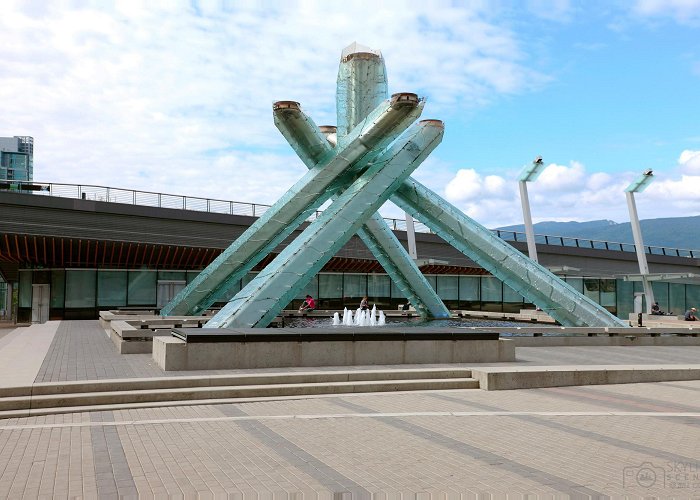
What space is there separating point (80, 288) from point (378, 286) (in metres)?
17.2

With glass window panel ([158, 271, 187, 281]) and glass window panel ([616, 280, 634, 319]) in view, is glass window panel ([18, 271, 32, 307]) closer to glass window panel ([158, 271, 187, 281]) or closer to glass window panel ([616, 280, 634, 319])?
glass window panel ([158, 271, 187, 281])

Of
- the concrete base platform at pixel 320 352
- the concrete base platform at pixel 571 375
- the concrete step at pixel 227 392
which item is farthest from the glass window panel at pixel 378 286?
the concrete step at pixel 227 392

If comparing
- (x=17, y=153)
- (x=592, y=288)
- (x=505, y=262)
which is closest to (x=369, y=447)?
(x=505, y=262)

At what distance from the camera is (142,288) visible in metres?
35.3

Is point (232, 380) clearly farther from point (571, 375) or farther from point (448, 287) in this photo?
point (448, 287)

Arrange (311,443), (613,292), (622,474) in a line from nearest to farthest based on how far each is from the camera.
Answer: (622,474) < (311,443) < (613,292)

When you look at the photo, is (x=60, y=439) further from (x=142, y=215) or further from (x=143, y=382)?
(x=142, y=215)

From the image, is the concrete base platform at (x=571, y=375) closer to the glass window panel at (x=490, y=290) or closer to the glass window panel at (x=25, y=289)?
the glass window panel at (x=25, y=289)

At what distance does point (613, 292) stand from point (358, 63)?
31426mm

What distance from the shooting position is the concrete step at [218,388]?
1081 centimetres

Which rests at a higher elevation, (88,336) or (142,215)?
(142,215)

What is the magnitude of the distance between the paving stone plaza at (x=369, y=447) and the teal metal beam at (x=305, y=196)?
11.2m

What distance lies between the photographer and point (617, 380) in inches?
575

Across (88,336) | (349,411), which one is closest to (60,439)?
(349,411)
